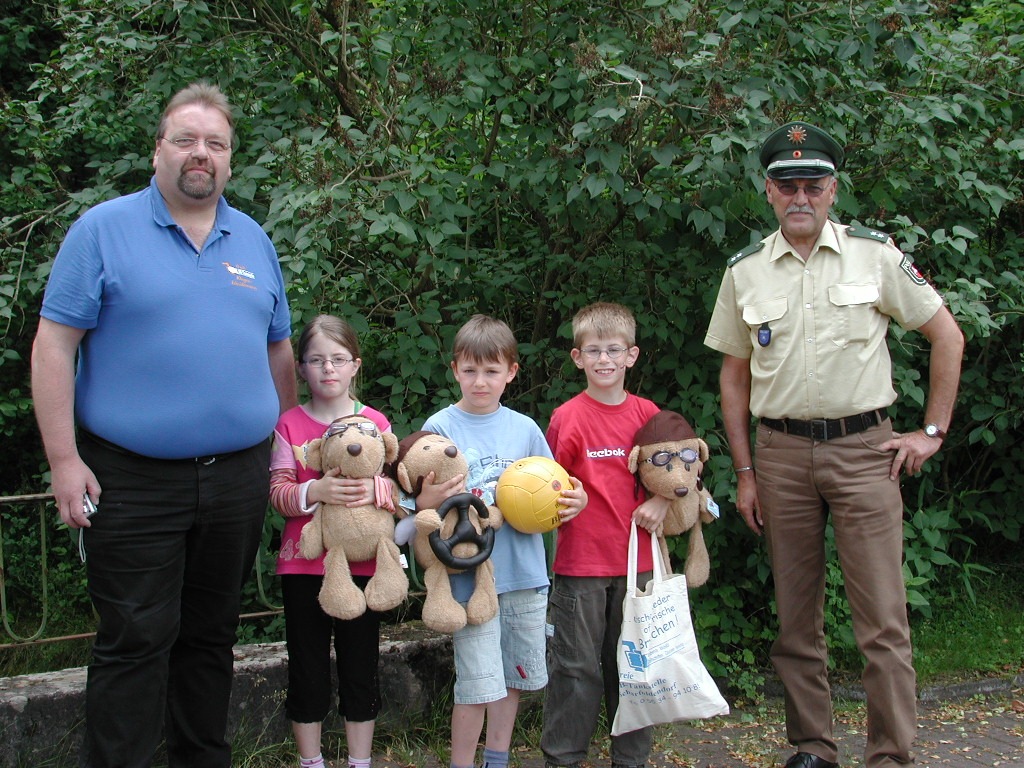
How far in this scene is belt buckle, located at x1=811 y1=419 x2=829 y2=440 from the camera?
3590mm

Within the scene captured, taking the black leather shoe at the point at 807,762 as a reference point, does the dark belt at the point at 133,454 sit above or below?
above

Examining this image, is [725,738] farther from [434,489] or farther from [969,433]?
[969,433]

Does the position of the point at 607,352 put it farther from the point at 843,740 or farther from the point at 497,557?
the point at 843,740

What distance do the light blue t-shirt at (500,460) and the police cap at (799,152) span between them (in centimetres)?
132

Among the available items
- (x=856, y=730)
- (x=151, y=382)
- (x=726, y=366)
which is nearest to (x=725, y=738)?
(x=856, y=730)

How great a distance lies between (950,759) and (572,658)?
185cm

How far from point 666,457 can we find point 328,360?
1237 millimetres

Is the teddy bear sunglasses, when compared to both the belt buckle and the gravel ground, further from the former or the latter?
the gravel ground

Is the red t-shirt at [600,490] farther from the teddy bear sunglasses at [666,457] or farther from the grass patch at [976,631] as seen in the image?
the grass patch at [976,631]

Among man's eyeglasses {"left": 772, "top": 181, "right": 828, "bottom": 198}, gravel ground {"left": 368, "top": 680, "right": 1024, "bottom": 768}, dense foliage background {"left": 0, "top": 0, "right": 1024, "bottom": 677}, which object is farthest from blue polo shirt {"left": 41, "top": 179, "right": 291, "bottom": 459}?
man's eyeglasses {"left": 772, "top": 181, "right": 828, "bottom": 198}

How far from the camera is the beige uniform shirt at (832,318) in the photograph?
3.55 m

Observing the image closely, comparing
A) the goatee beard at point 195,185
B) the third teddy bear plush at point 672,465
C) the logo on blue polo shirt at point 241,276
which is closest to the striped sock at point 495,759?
the third teddy bear plush at point 672,465

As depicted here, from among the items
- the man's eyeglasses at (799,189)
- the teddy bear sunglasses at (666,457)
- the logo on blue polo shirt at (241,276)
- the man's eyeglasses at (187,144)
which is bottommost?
the teddy bear sunglasses at (666,457)

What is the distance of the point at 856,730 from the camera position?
4422mm
